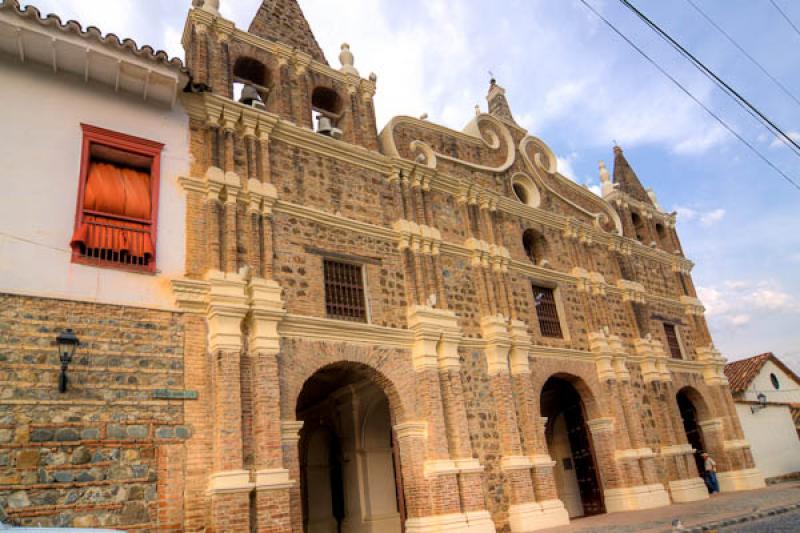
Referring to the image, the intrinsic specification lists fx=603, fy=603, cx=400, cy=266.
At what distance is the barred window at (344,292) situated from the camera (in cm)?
1251

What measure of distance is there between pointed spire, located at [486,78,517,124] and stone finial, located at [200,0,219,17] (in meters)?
11.6

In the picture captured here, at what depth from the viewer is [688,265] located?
2391 cm

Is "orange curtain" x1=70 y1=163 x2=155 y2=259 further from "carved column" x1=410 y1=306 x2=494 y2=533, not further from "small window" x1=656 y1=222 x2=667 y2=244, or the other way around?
"small window" x1=656 y1=222 x2=667 y2=244

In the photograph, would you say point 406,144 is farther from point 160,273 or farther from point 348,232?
point 160,273

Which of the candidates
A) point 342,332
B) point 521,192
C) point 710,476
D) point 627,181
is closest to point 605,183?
point 627,181

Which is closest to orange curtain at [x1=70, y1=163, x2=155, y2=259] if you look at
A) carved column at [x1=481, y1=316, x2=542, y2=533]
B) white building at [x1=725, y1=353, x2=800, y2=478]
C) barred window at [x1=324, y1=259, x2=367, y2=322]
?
barred window at [x1=324, y1=259, x2=367, y2=322]

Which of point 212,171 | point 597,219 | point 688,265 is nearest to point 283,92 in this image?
point 212,171

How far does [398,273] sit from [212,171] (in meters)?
4.64

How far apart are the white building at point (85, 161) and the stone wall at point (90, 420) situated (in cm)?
49

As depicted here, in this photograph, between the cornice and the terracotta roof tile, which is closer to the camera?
the cornice

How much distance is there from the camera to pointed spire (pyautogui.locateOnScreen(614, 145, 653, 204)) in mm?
24531

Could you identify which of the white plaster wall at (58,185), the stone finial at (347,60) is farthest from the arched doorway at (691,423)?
the white plaster wall at (58,185)

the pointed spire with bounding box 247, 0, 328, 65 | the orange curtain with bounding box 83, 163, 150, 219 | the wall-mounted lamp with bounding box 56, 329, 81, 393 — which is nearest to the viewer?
the wall-mounted lamp with bounding box 56, 329, 81, 393

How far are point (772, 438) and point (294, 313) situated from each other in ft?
73.3
